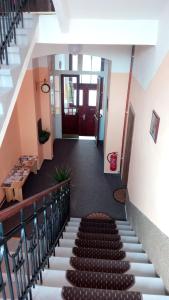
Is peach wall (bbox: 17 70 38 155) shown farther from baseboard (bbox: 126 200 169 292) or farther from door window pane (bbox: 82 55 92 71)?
baseboard (bbox: 126 200 169 292)

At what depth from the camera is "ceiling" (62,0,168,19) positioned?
2.58 metres

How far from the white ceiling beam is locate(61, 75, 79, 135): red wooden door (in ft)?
16.1

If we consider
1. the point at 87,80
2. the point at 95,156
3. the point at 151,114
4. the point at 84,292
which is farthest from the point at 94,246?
the point at 87,80

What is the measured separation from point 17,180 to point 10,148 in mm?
774

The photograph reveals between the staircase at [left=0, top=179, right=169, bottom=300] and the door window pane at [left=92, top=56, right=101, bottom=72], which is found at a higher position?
the door window pane at [left=92, top=56, right=101, bottom=72]

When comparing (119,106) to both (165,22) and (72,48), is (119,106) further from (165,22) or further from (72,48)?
(165,22)

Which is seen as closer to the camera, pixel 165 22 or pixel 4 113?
pixel 4 113

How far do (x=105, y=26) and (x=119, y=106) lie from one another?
279 cm

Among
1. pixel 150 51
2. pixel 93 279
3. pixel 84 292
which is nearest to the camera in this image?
pixel 84 292

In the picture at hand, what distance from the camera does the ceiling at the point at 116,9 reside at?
258 cm

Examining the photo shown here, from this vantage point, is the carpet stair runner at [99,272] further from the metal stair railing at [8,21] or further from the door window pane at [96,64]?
the door window pane at [96,64]

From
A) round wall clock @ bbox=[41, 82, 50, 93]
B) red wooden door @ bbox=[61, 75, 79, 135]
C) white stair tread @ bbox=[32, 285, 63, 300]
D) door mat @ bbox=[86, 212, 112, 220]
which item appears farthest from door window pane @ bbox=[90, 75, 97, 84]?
white stair tread @ bbox=[32, 285, 63, 300]

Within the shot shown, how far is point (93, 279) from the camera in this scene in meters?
2.26

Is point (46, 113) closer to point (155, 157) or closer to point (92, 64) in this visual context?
point (92, 64)
